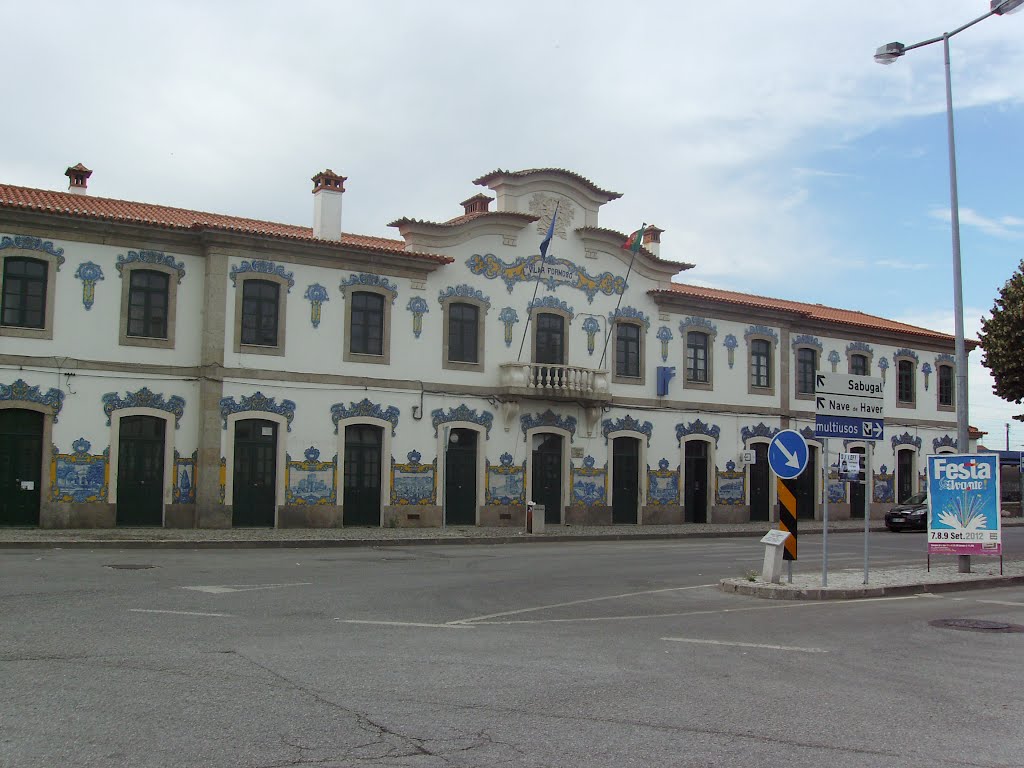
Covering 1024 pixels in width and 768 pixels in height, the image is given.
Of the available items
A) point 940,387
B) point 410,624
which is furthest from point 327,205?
point 940,387

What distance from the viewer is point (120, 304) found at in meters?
25.8

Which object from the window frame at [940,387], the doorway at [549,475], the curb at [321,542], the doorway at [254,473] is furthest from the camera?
the window frame at [940,387]

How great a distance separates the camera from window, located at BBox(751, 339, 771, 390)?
37.1 m

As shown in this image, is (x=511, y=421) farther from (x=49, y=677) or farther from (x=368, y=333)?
(x=49, y=677)

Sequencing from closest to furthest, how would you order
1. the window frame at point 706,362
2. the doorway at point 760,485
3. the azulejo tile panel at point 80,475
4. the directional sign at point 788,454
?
the directional sign at point 788,454 < the azulejo tile panel at point 80,475 < the window frame at point 706,362 < the doorway at point 760,485

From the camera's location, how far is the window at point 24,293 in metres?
24.6

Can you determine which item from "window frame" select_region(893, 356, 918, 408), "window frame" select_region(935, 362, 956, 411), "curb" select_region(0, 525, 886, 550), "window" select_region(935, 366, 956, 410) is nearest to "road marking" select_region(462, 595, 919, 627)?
"curb" select_region(0, 525, 886, 550)

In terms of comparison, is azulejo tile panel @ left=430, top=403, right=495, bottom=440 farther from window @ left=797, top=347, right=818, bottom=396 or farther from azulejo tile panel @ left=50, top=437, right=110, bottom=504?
window @ left=797, top=347, right=818, bottom=396

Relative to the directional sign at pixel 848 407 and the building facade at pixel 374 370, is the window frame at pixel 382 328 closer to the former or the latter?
the building facade at pixel 374 370

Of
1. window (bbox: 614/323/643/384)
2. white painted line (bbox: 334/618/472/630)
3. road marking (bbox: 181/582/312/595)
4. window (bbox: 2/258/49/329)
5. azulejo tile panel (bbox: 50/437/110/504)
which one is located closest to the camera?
white painted line (bbox: 334/618/472/630)

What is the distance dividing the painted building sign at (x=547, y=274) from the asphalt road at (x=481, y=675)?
55.0ft

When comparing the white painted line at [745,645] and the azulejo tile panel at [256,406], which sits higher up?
the azulejo tile panel at [256,406]

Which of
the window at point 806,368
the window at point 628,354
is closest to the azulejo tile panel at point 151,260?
the window at point 628,354

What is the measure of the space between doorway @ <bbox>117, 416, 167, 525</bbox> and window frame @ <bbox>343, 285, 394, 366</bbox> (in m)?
5.30
